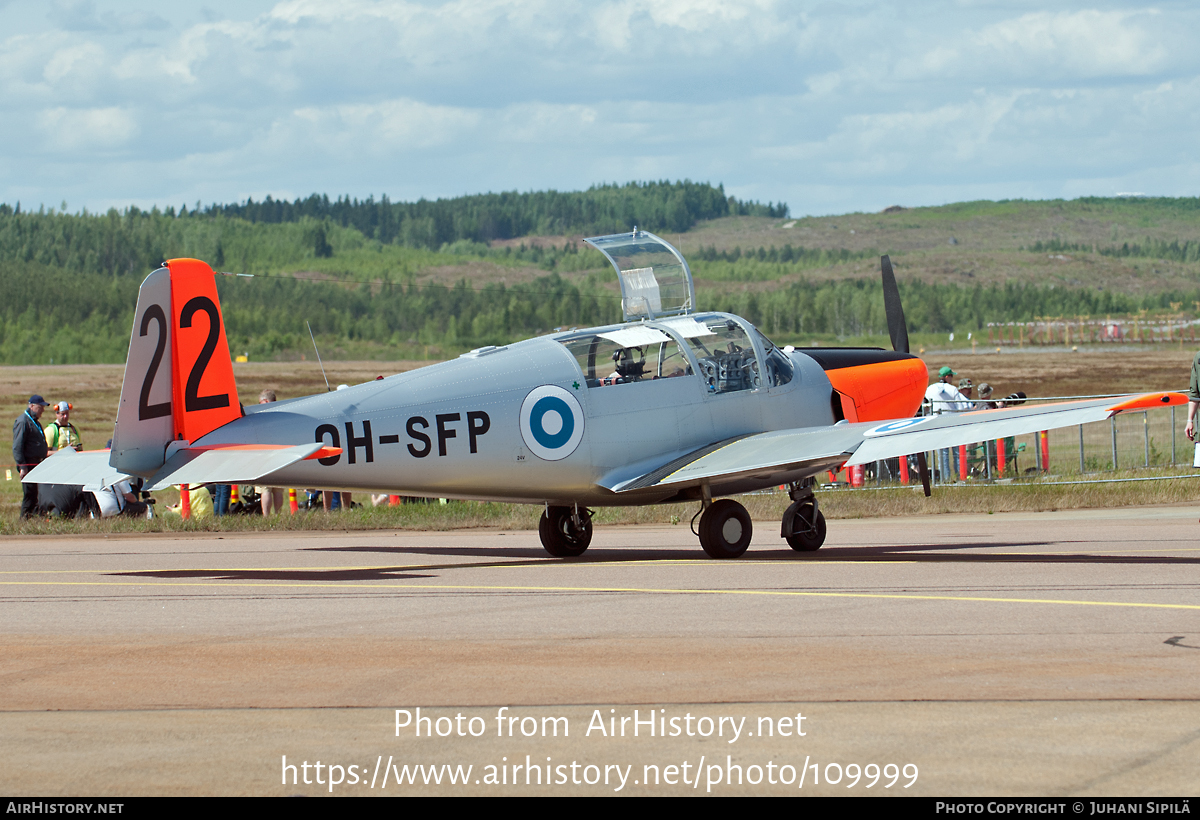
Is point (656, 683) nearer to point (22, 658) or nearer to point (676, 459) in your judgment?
point (22, 658)

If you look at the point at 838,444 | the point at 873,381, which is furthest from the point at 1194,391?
the point at 838,444

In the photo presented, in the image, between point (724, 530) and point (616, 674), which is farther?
point (724, 530)

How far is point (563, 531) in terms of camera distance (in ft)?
51.4

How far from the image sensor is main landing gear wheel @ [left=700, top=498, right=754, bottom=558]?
14.8 m

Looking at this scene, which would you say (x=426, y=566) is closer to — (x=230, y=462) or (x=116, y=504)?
(x=230, y=462)

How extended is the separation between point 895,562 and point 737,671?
21.4 feet

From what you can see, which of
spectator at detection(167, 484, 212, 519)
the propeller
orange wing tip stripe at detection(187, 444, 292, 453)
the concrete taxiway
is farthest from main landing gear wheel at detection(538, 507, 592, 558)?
spectator at detection(167, 484, 212, 519)

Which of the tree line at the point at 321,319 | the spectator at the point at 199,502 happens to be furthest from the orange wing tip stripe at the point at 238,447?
the tree line at the point at 321,319

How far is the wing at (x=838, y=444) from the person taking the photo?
13.4 metres

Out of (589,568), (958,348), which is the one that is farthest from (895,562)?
(958,348)

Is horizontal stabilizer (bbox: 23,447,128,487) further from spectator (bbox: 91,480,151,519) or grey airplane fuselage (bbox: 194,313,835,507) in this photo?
spectator (bbox: 91,480,151,519)

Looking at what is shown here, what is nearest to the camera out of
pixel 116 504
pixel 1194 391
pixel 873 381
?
pixel 873 381

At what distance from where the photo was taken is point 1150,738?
21.0 feet

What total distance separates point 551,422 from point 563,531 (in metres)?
1.76
